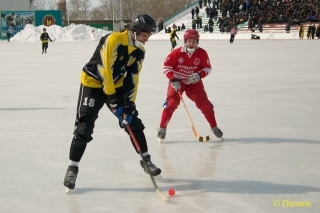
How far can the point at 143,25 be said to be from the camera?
3.35m

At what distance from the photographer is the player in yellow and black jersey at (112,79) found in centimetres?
329

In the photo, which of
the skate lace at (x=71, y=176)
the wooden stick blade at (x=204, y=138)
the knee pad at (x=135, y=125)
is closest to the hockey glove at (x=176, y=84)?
the wooden stick blade at (x=204, y=138)

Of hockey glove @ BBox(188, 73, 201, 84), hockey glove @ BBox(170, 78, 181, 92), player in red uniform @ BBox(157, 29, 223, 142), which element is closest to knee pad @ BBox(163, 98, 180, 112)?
player in red uniform @ BBox(157, 29, 223, 142)

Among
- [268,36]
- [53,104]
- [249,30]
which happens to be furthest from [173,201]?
[249,30]

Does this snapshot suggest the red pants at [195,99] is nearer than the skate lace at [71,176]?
No

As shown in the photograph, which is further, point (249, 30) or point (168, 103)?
point (249, 30)

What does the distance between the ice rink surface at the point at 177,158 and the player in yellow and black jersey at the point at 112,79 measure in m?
0.29

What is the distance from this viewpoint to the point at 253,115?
6285mm

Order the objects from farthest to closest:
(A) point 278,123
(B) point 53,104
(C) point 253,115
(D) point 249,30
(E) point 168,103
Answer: (D) point 249,30, (B) point 53,104, (C) point 253,115, (A) point 278,123, (E) point 168,103

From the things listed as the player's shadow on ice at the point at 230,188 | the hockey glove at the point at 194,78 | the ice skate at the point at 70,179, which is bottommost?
the player's shadow on ice at the point at 230,188

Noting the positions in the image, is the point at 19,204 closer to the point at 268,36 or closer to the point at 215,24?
the point at 268,36

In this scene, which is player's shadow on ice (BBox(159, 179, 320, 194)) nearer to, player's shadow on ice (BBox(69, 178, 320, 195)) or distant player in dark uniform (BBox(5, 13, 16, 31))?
player's shadow on ice (BBox(69, 178, 320, 195))

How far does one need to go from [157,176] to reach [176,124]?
2204 mm

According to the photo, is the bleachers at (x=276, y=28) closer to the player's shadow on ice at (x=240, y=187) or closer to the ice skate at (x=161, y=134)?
the ice skate at (x=161, y=134)
